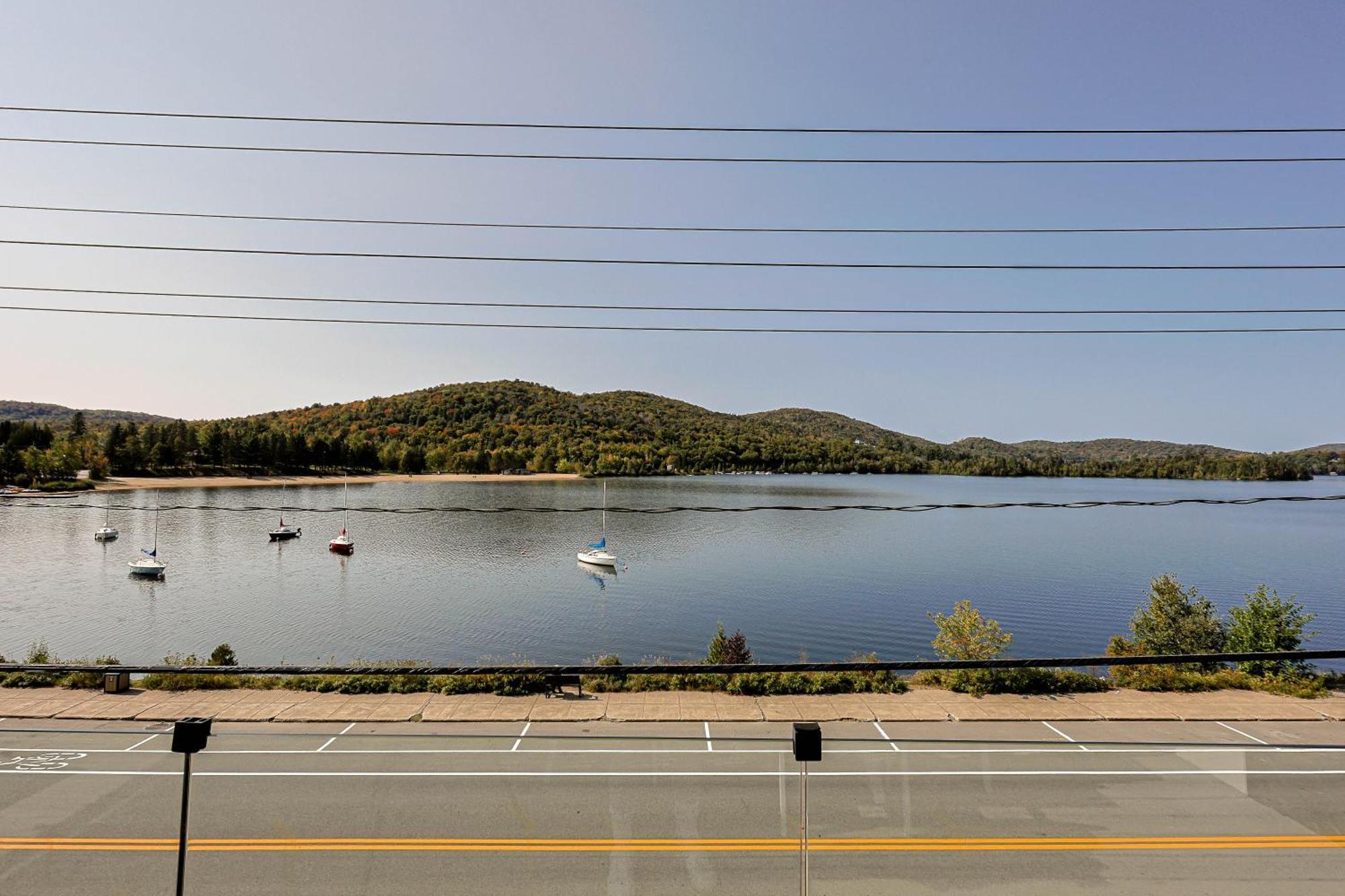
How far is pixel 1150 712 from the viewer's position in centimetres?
1351

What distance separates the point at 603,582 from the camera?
55750 mm

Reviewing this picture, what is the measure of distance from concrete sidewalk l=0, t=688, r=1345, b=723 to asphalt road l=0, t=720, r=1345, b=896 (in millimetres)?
921

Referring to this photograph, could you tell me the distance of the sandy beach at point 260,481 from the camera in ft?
346

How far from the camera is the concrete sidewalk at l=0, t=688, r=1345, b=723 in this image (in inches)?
521

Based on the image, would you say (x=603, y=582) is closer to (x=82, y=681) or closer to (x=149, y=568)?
(x=149, y=568)

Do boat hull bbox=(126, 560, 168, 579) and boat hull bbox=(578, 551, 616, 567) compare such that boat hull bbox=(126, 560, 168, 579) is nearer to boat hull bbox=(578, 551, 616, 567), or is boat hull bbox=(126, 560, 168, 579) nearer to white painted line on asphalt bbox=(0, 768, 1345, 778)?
boat hull bbox=(578, 551, 616, 567)

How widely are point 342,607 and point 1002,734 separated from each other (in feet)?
147

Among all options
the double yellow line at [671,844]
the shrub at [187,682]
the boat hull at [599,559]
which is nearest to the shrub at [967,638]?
the double yellow line at [671,844]

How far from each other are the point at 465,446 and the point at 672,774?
14576 cm

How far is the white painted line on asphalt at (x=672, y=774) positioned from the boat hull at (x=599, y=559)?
49.4 metres

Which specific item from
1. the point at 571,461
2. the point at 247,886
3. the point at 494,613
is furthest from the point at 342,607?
the point at 571,461

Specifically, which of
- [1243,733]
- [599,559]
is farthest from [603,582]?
[1243,733]

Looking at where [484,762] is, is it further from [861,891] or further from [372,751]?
[861,891]

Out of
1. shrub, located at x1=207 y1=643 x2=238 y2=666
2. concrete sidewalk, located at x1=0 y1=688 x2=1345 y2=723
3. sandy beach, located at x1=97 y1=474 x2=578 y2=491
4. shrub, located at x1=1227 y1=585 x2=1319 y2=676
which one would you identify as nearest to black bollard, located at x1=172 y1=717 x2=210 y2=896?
concrete sidewalk, located at x1=0 y1=688 x2=1345 y2=723
